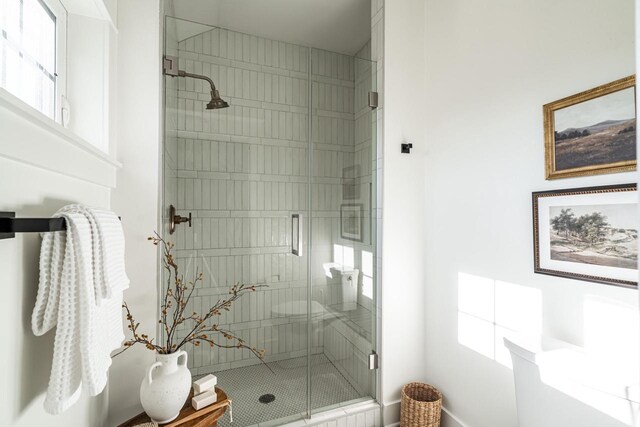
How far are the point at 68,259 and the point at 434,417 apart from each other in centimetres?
189

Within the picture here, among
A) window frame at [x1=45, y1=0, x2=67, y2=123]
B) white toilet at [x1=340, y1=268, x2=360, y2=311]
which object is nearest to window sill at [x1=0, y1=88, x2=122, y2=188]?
window frame at [x1=45, y1=0, x2=67, y2=123]

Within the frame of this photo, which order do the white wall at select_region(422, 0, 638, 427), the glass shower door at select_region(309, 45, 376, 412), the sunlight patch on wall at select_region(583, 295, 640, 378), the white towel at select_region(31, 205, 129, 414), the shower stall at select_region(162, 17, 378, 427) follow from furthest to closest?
the glass shower door at select_region(309, 45, 376, 412), the shower stall at select_region(162, 17, 378, 427), the white wall at select_region(422, 0, 638, 427), the sunlight patch on wall at select_region(583, 295, 640, 378), the white towel at select_region(31, 205, 129, 414)

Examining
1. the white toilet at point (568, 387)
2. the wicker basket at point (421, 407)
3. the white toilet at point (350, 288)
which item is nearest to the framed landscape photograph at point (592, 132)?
the white toilet at point (568, 387)

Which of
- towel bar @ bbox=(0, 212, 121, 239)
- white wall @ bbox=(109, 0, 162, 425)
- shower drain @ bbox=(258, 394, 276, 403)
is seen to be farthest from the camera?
shower drain @ bbox=(258, 394, 276, 403)

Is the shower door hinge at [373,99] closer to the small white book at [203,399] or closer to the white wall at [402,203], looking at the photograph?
the white wall at [402,203]

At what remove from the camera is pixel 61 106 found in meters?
1.12

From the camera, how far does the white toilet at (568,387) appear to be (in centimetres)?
90

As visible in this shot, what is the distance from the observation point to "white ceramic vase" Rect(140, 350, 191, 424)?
1.16 meters

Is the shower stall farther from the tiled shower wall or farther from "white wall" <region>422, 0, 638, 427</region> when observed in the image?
"white wall" <region>422, 0, 638, 427</region>

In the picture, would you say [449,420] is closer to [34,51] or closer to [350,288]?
[350,288]

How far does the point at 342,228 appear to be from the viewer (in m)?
1.92

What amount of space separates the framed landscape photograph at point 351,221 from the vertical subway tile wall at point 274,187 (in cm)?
3

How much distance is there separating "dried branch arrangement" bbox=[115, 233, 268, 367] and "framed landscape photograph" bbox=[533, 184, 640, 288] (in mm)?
1428

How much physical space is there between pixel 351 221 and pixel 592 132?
119 cm
